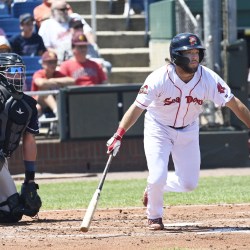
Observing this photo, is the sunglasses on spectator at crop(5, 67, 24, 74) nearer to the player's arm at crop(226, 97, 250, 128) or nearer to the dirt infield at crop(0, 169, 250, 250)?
the dirt infield at crop(0, 169, 250, 250)

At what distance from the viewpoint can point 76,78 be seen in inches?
600

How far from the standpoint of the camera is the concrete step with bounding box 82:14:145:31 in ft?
61.8

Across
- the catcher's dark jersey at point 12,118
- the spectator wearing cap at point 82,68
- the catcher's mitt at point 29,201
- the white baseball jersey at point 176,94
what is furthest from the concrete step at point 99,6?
the white baseball jersey at point 176,94

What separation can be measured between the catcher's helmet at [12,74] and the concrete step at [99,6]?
10.1 m

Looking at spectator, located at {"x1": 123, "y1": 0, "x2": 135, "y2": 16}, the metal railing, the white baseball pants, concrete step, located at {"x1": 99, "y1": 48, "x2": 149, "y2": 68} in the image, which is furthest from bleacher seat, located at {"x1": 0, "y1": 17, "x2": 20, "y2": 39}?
the white baseball pants

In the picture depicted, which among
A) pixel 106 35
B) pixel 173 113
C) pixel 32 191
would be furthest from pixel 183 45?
pixel 106 35

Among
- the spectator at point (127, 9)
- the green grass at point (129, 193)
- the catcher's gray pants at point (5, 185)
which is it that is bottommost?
the green grass at point (129, 193)

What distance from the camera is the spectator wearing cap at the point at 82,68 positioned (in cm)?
1512

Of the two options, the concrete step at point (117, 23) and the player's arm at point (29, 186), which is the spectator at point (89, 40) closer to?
the concrete step at point (117, 23)

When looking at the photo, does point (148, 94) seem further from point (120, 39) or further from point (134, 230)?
point (120, 39)

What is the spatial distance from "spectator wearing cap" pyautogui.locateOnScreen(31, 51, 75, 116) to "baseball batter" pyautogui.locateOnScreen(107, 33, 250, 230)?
6.87 meters

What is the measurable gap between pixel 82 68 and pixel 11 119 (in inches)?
266

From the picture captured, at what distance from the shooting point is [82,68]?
50.0 feet

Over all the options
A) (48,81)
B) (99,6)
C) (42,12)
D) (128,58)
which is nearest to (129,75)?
(128,58)
